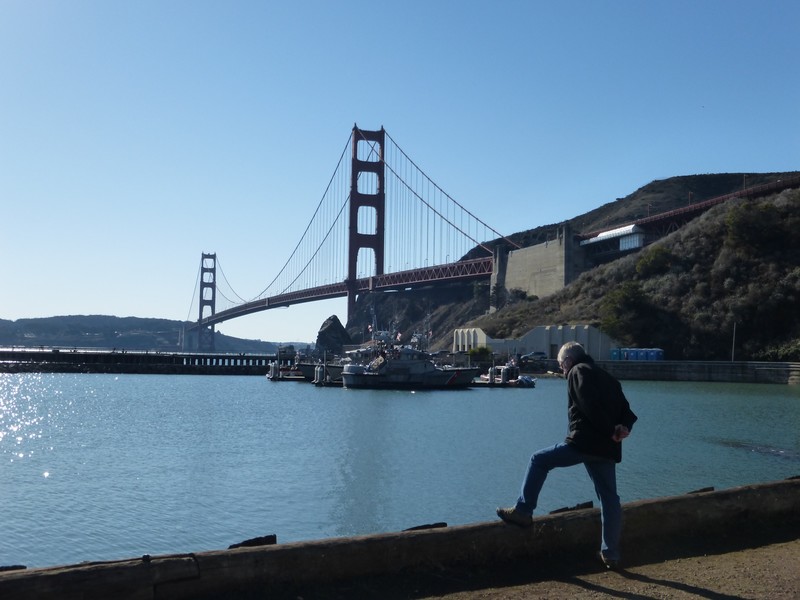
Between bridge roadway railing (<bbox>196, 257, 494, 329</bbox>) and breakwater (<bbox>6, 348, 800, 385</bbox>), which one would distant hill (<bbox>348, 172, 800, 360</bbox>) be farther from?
bridge roadway railing (<bbox>196, 257, 494, 329</bbox>)

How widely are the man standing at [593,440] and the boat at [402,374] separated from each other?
164ft

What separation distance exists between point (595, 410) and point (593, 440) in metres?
0.23

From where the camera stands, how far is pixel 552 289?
300ft

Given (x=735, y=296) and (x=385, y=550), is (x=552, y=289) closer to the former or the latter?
(x=735, y=296)

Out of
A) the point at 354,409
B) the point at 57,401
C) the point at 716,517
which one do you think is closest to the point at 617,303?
the point at 354,409

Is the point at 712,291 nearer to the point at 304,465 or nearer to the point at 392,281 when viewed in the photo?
the point at 392,281

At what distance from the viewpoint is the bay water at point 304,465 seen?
540 inches

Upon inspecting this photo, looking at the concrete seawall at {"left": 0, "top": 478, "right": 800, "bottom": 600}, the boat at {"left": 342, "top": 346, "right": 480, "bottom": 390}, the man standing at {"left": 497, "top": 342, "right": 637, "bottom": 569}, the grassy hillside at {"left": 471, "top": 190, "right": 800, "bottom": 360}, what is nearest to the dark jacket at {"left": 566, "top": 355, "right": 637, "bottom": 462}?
the man standing at {"left": 497, "top": 342, "right": 637, "bottom": 569}

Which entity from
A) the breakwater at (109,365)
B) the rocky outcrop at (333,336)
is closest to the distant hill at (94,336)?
the rocky outcrop at (333,336)

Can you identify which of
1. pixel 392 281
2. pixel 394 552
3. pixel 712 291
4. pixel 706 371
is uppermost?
pixel 392 281

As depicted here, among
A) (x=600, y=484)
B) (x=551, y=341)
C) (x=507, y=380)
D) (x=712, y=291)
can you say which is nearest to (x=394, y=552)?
(x=600, y=484)

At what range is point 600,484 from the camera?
20.9 ft

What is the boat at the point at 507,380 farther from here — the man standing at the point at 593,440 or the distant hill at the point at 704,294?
the man standing at the point at 593,440

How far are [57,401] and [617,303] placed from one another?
4754cm
